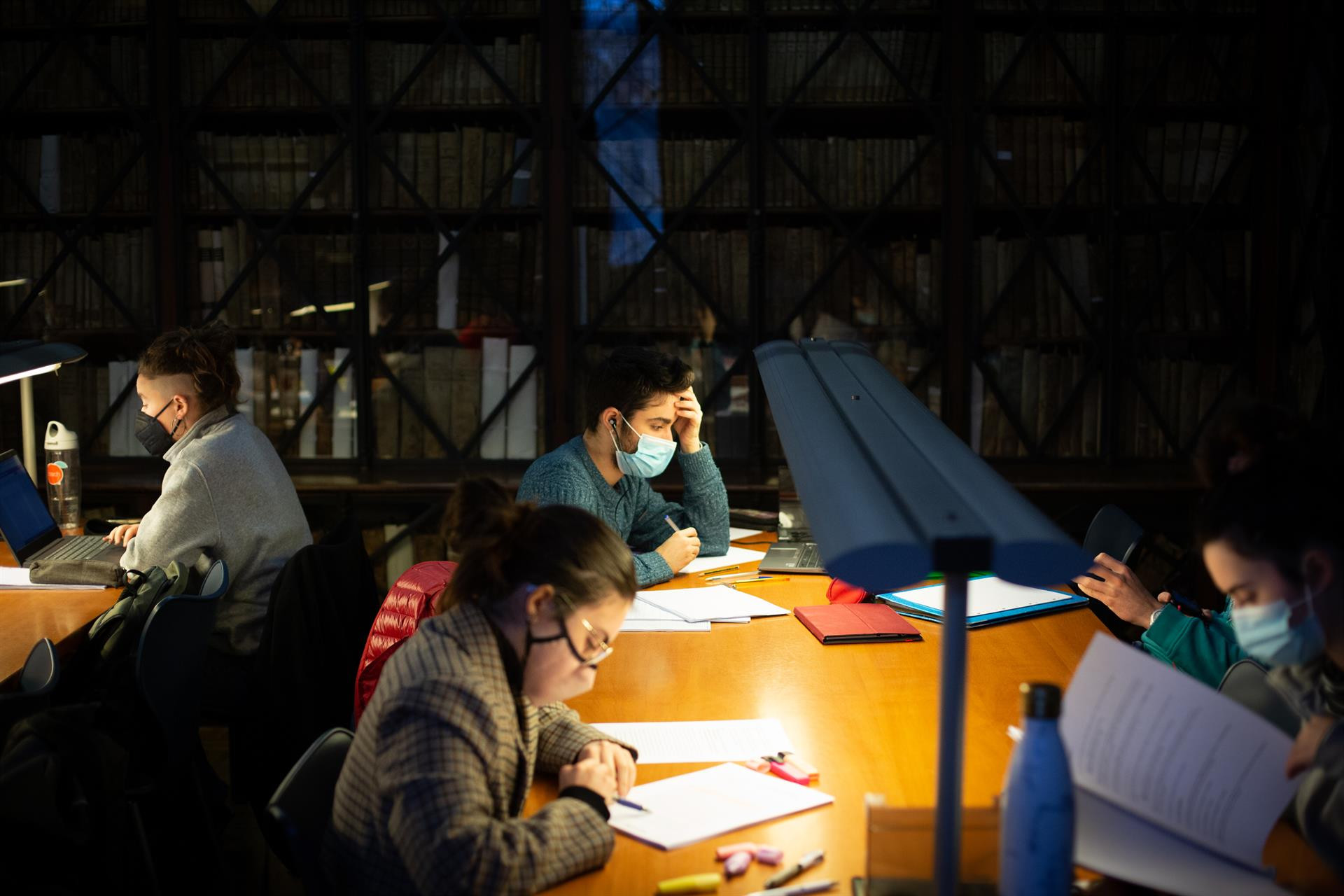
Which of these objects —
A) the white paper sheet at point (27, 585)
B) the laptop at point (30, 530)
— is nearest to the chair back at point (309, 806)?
the white paper sheet at point (27, 585)

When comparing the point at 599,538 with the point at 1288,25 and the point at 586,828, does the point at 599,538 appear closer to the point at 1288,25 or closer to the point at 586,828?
the point at 586,828

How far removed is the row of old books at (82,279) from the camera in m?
4.34

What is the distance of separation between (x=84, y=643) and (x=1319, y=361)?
3608 mm

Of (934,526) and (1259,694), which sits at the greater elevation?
(934,526)

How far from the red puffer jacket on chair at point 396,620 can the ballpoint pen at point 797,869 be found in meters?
0.91

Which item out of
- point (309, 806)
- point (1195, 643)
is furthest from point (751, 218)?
point (309, 806)

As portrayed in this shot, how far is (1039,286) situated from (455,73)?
2117mm

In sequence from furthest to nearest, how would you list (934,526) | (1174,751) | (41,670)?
(41,670) < (1174,751) < (934,526)

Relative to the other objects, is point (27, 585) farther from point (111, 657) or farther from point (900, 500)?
point (900, 500)

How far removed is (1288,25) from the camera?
13.3ft

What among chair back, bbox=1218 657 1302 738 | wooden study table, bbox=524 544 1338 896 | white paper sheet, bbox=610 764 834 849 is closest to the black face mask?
wooden study table, bbox=524 544 1338 896

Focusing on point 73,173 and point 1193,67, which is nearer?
point 1193,67

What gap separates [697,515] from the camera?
312 cm

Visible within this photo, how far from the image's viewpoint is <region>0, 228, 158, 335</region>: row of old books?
4.34m
